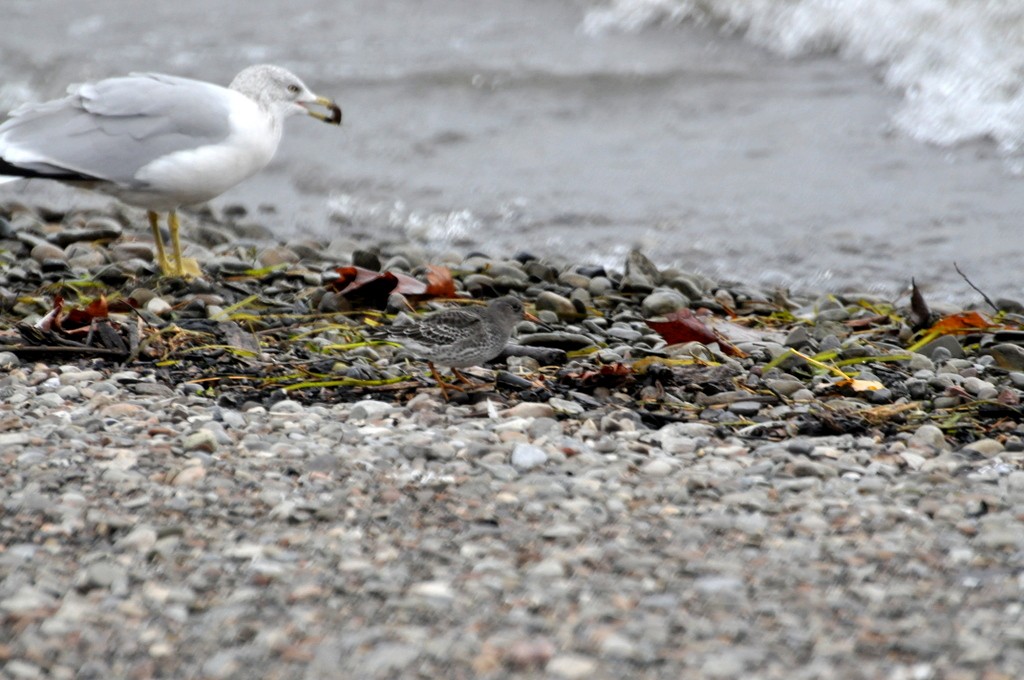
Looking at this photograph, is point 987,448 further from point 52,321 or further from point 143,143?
point 143,143

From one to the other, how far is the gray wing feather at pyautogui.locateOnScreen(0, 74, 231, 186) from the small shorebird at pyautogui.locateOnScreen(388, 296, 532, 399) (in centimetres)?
195

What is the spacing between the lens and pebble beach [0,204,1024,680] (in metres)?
2.46

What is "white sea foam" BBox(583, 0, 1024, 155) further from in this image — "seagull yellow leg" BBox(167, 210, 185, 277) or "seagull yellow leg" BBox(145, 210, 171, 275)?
"seagull yellow leg" BBox(145, 210, 171, 275)

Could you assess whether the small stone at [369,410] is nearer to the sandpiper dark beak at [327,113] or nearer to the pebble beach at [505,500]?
the pebble beach at [505,500]

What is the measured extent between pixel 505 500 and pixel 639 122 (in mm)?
6783

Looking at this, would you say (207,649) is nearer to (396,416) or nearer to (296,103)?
(396,416)

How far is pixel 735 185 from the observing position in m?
8.20

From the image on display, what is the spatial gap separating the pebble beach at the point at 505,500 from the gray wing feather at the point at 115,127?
701 millimetres

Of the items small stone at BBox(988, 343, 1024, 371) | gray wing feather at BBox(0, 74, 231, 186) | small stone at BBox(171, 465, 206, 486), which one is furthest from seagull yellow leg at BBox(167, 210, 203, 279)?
small stone at BBox(988, 343, 1024, 371)

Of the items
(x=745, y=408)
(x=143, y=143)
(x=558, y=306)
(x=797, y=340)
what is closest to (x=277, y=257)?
(x=143, y=143)

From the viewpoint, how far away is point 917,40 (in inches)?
395

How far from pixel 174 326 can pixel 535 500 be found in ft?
6.56

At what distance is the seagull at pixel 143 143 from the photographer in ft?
18.3

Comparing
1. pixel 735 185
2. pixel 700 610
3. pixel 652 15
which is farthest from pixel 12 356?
pixel 652 15
